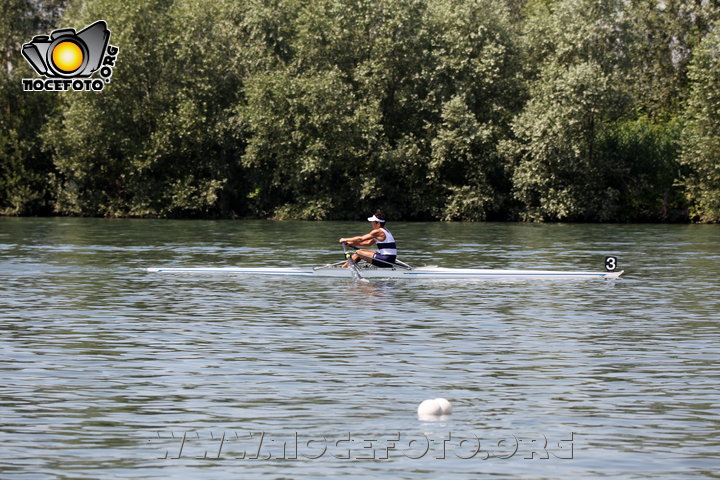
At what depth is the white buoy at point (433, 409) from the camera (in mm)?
13180

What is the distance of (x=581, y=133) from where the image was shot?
2857 inches

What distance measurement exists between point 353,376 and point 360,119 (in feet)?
198

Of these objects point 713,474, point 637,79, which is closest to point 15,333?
point 713,474

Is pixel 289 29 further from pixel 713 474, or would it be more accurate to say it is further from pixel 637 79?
pixel 713 474

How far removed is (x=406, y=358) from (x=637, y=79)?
2701 inches

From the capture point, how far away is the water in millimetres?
11539
